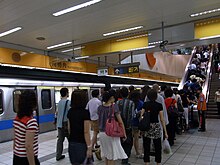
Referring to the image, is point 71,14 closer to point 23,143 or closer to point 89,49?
point 89,49

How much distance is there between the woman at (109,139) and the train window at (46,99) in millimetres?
5562

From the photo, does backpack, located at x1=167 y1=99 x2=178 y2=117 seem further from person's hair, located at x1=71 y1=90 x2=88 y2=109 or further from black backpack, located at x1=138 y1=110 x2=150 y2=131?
person's hair, located at x1=71 y1=90 x2=88 y2=109

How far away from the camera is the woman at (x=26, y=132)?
2014mm

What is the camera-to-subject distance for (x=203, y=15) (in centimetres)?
547

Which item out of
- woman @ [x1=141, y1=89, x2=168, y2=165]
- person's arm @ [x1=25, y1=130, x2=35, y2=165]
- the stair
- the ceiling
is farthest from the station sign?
person's arm @ [x1=25, y1=130, x2=35, y2=165]

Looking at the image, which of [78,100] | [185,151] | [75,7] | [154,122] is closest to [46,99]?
[75,7]

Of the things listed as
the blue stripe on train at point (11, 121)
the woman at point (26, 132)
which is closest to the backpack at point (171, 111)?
the woman at point (26, 132)

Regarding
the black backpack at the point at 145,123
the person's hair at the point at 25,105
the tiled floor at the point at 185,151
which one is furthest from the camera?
the tiled floor at the point at 185,151

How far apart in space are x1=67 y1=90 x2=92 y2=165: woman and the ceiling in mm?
2653

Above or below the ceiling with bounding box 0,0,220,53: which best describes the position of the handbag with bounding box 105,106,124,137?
below

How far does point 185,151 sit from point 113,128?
268cm

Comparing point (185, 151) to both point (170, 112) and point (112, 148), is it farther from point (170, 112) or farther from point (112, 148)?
point (112, 148)

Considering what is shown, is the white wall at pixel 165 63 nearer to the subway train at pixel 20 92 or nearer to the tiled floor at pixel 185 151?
the subway train at pixel 20 92

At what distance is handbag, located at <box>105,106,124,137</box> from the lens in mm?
3166
